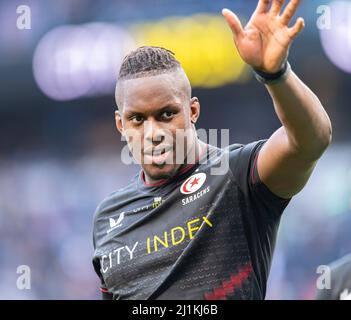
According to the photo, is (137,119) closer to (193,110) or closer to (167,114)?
(167,114)

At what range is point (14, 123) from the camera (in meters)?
12.4

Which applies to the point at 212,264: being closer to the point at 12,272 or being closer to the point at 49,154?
the point at 12,272

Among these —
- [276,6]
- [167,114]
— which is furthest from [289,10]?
[167,114]

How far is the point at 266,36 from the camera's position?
2.98 meters

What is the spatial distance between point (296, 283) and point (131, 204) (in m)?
5.77

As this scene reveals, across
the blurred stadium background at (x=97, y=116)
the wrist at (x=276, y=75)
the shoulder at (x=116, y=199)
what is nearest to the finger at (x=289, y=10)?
the wrist at (x=276, y=75)

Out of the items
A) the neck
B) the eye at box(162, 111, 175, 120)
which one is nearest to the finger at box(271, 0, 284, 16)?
the eye at box(162, 111, 175, 120)

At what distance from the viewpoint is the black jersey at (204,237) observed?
3406 mm

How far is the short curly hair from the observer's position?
372cm

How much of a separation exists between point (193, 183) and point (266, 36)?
96cm

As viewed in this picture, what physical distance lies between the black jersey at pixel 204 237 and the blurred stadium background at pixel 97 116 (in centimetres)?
591

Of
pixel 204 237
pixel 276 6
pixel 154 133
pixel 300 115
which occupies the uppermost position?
pixel 276 6

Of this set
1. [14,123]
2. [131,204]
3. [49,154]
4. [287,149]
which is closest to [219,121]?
[49,154]

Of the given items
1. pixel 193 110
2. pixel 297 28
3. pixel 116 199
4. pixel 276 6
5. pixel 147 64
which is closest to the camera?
pixel 297 28
